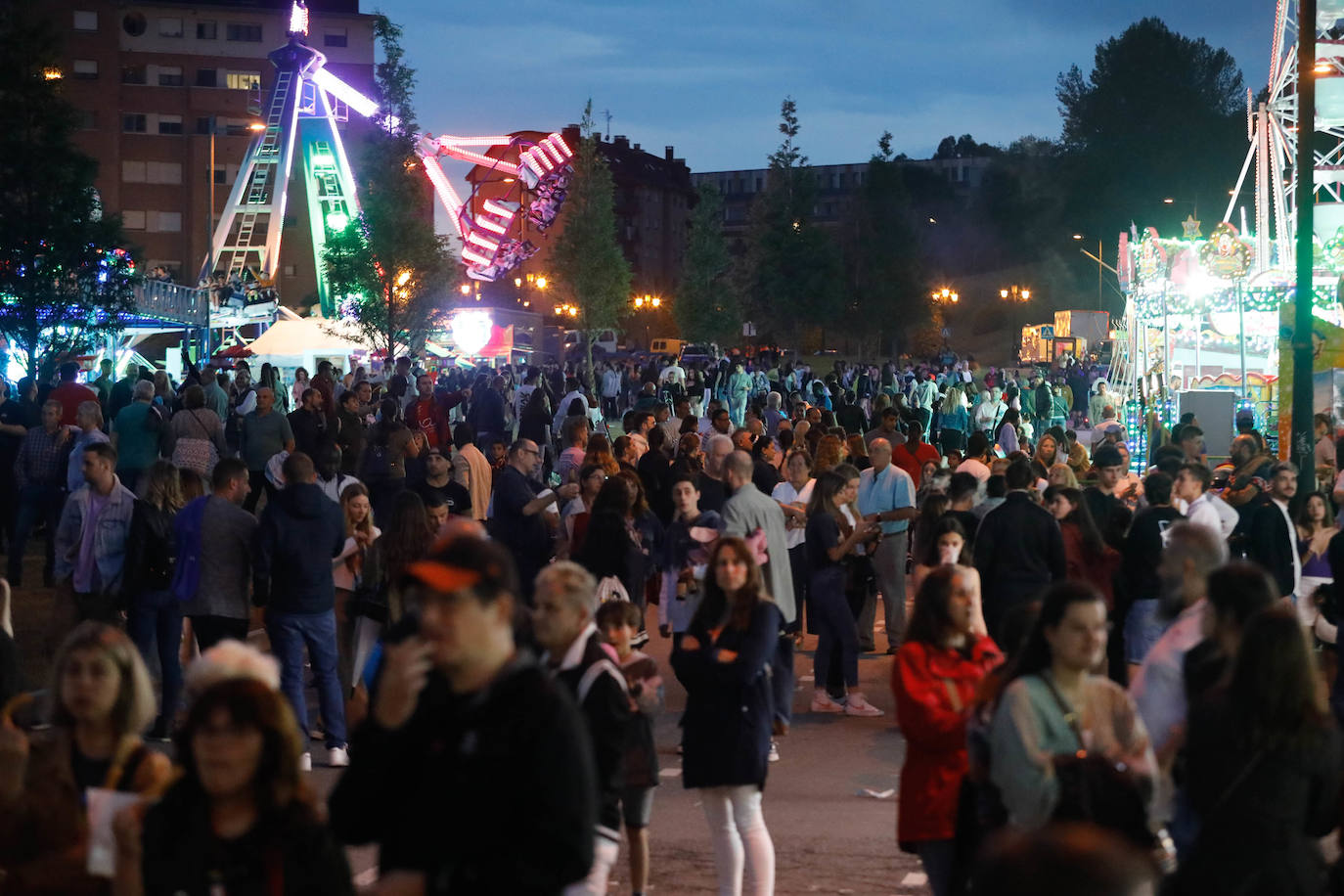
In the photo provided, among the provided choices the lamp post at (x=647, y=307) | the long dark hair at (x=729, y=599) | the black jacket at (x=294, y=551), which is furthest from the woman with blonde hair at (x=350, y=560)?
the lamp post at (x=647, y=307)

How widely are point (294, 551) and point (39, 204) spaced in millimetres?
14251

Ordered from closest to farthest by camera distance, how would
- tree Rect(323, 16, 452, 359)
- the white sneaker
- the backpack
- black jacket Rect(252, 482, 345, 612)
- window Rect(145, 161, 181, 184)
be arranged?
1. black jacket Rect(252, 482, 345, 612)
2. the white sneaker
3. the backpack
4. tree Rect(323, 16, 452, 359)
5. window Rect(145, 161, 181, 184)

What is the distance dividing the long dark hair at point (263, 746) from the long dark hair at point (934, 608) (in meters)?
2.45

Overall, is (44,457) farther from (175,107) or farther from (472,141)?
(175,107)


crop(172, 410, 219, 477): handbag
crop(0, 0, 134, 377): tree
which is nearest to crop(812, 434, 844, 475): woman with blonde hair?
crop(172, 410, 219, 477): handbag

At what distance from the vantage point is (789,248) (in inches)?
3167

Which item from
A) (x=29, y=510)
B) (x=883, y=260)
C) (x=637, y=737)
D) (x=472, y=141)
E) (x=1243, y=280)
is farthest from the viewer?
(x=883, y=260)

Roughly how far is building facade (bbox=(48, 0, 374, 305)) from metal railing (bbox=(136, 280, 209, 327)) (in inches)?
1514

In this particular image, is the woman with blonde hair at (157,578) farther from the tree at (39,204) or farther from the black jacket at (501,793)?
the tree at (39,204)

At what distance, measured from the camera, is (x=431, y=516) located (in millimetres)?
9078

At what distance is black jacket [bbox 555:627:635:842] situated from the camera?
5.17m

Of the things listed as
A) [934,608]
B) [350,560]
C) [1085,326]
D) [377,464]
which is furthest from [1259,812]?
[1085,326]

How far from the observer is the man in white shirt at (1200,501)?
359 inches

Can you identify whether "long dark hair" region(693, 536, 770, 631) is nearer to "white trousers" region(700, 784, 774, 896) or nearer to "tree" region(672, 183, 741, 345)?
"white trousers" region(700, 784, 774, 896)
